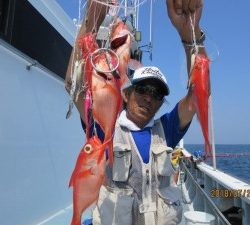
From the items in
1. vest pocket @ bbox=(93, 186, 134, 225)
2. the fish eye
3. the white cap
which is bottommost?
vest pocket @ bbox=(93, 186, 134, 225)

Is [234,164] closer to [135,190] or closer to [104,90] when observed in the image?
[135,190]

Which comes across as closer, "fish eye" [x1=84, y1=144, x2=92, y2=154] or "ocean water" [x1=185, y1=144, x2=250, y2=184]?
"fish eye" [x1=84, y1=144, x2=92, y2=154]

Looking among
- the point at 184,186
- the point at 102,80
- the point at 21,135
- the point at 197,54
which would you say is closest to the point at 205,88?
the point at 197,54

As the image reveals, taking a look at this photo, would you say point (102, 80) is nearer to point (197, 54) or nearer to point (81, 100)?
point (81, 100)

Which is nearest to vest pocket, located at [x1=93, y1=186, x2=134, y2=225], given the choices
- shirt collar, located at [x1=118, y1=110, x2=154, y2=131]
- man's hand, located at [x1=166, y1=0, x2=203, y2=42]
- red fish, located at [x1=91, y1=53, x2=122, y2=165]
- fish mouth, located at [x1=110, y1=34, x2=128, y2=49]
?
shirt collar, located at [x1=118, y1=110, x2=154, y2=131]

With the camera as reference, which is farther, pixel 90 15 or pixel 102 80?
pixel 90 15

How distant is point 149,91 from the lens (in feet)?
7.83

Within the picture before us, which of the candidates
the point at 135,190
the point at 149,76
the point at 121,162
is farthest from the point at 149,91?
the point at 135,190

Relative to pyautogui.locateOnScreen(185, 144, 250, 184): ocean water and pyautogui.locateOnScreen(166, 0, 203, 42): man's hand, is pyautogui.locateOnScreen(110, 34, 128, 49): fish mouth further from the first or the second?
pyautogui.locateOnScreen(185, 144, 250, 184): ocean water

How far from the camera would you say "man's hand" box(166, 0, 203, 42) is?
89.0 inches

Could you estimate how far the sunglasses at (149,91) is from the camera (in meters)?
2.39

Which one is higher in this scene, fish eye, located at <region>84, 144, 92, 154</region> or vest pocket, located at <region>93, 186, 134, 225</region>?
fish eye, located at <region>84, 144, 92, 154</region>

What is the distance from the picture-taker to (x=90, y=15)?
2.14 m

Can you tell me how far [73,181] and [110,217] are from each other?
1.97 feet
